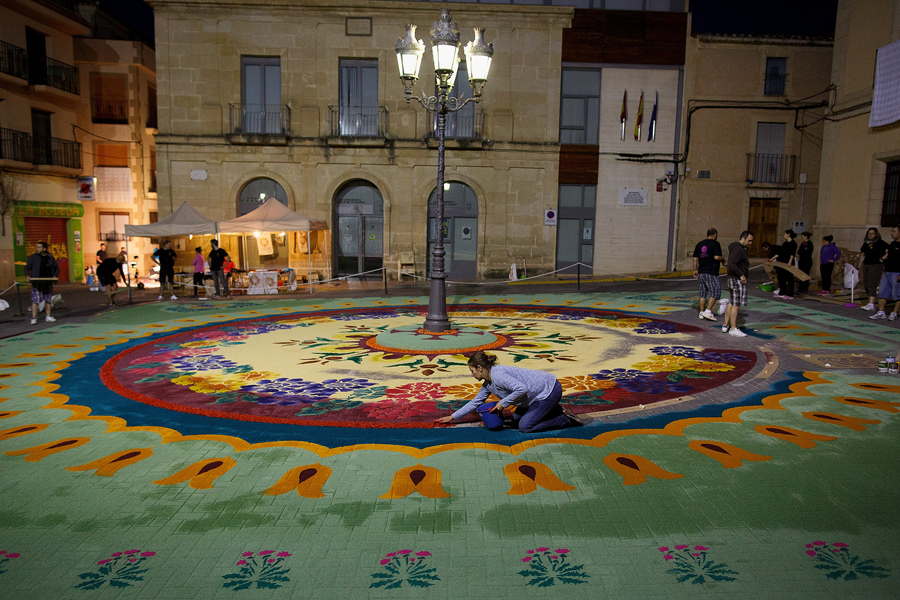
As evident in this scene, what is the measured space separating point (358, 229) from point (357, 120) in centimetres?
427

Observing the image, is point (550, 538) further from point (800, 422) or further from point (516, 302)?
point (516, 302)

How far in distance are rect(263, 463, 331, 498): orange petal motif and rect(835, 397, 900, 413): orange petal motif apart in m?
5.82

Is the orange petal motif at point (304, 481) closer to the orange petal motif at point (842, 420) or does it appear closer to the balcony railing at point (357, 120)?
the orange petal motif at point (842, 420)

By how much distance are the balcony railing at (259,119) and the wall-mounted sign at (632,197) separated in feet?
44.6

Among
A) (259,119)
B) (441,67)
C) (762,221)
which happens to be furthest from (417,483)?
(762,221)

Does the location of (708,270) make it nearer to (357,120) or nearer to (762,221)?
(762,221)

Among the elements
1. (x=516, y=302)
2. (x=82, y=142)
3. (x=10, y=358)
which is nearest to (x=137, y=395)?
(x=10, y=358)

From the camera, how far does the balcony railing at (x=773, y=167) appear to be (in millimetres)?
24141

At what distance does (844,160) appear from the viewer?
17.2 metres

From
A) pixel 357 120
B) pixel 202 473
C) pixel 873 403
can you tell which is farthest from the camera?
pixel 357 120

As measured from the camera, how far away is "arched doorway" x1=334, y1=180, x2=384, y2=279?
2361 cm

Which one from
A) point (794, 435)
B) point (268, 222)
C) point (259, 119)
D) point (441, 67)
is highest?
point (259, 119)

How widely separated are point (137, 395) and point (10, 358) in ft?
12.7

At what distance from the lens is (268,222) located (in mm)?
17906
